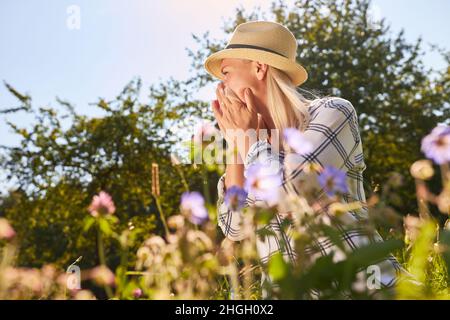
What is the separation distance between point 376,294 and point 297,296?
0.20 metres

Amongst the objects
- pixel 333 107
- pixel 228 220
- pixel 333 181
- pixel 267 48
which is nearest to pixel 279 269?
pixel 333 181

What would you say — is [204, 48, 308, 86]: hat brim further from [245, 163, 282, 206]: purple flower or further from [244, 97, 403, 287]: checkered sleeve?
[245, 163, 282, 206]: purple flower

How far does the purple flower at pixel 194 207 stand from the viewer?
1.13 m

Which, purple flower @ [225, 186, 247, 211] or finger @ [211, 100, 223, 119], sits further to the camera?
finger @ [211, 100, 223, 119]

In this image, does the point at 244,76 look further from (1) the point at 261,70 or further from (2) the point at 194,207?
(2) the point at 194,207

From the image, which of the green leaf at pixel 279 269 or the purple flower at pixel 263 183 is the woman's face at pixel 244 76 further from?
the green leaf at pixel 279 269

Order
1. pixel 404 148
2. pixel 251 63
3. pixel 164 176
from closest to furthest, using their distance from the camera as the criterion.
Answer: pixel 251 63
pixel 164 176
pixel 404 148

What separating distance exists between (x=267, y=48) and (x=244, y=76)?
22 cm

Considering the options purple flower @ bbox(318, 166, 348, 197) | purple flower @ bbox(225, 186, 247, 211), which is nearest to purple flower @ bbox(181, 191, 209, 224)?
purple flower @ bbox(225, 186, 247, 211)

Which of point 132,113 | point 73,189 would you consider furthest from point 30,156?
point 132,113

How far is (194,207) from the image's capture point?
1.16m

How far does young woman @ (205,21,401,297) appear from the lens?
1889mm
